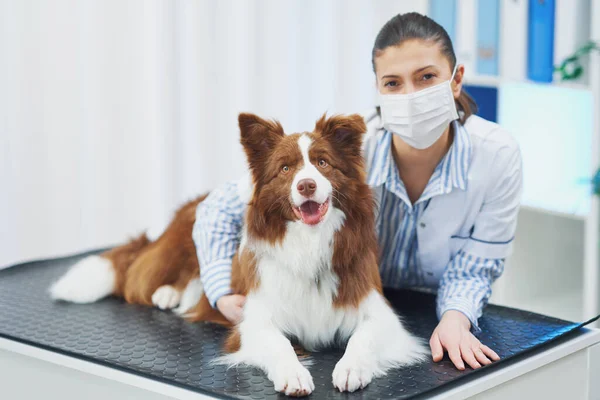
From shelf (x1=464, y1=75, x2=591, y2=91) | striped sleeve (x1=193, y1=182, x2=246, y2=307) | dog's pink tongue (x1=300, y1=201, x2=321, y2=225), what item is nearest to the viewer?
dog's pink tongue (x1=300, y1=201, x2=321, y2=225)

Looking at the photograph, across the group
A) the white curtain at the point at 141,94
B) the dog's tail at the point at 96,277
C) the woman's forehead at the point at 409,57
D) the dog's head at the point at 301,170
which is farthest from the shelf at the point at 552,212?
the dog's tail at the point at 96,277

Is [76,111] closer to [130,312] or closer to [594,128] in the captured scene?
[130,312]

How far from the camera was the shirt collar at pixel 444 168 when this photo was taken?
6.54ft

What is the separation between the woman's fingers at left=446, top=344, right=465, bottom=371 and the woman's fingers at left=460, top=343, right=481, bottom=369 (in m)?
0.01

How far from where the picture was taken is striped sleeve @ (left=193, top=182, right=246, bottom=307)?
1948mm

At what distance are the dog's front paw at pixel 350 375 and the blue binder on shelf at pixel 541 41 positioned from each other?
67.6 inches

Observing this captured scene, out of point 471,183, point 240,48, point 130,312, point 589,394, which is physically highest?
point 240,48

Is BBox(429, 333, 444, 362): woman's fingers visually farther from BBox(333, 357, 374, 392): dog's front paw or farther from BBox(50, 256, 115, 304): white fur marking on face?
BBox(50, 256, 115, 304): white fur marking on face

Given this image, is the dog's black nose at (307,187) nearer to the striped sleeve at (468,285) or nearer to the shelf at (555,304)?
the striped sleeve at (468,285)

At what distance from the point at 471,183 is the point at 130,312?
92cm

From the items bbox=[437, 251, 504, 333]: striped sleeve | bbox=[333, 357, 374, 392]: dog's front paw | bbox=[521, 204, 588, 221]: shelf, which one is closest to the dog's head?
bbox=[333, 357, 374, 392]: dog's front paw

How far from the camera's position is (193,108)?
3508 mm

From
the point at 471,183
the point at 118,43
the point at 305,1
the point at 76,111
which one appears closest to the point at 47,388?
the point at 471,183

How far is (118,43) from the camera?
3.24 metres
